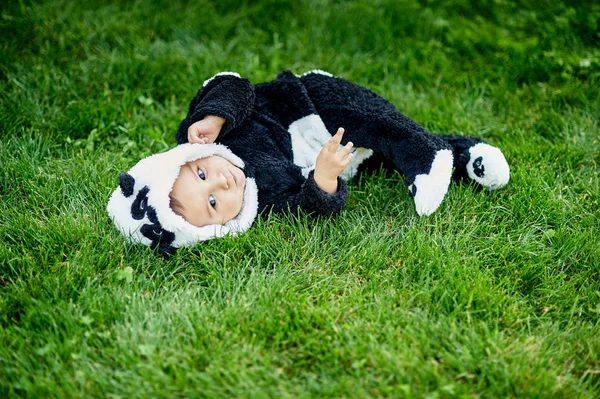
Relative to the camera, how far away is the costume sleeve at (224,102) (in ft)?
9.27

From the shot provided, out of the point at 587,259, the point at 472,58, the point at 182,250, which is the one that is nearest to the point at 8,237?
the point at 182,250

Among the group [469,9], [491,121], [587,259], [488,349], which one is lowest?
[488,349]

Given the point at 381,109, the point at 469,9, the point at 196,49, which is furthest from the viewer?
the point at 469,9

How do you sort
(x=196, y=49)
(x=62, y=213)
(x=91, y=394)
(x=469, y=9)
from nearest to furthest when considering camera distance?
(x=91, y=394), (x=62, y=213), (x=196, y=49), (x=469, y=9)

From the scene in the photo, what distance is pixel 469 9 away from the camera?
468 cm

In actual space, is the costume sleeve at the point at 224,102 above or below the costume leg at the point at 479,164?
above

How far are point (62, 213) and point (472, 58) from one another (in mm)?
3053

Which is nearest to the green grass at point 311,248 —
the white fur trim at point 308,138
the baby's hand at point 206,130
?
the white fur trim at point 308,138

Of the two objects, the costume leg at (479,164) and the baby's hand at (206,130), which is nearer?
the baby's hand at (206,130)

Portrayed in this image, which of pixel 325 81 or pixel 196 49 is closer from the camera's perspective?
pixel 325 81

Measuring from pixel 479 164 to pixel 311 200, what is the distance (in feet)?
2.98

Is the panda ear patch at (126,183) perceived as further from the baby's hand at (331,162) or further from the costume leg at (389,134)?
the costume leg at (389,134)

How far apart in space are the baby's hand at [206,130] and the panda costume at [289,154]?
37mm

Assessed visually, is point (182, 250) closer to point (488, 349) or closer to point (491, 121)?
point (488, 349)
